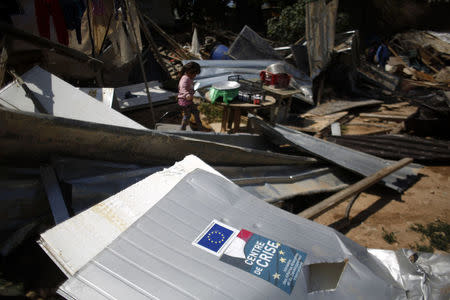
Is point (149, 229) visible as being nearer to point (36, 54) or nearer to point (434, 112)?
point (36, 54)

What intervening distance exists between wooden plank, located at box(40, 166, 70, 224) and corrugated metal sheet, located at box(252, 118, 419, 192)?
3.04m

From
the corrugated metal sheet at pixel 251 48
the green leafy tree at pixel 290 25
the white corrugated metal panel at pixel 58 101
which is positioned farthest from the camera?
the green leafy tree at pixel 290 25

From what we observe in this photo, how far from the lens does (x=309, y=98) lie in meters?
8.70

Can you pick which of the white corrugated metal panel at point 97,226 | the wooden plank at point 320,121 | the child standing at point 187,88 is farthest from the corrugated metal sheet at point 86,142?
the wooden plank at point 320,121

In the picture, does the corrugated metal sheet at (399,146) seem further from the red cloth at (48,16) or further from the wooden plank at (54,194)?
the red cloth at (48,16)

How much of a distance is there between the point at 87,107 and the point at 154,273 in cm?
268

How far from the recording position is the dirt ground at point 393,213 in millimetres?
3588

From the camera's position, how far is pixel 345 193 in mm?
3287

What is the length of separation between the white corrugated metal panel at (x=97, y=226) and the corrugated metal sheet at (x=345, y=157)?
3.03 m

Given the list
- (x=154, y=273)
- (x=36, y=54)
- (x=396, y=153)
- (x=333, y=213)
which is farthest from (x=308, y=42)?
(x=154, y=273)

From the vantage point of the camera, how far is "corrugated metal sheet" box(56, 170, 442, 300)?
1177 millimetres

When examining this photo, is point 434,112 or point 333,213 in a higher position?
point 434,112

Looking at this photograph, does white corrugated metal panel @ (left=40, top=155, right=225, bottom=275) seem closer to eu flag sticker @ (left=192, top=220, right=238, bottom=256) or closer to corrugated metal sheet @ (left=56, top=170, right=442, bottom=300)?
corrugated metal sheet @ (left=56, top=170, right=442, bottom=300)

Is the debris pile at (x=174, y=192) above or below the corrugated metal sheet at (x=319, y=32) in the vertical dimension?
below
